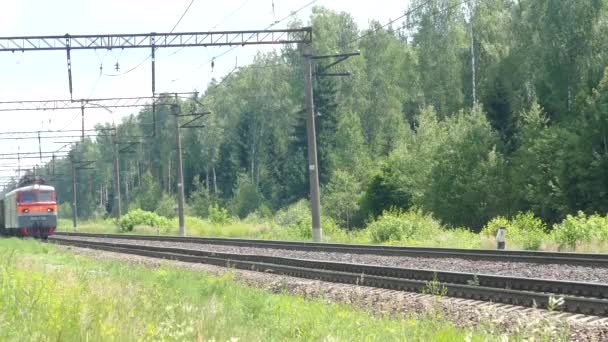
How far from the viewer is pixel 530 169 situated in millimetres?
39562

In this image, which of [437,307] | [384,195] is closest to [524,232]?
[437,307]

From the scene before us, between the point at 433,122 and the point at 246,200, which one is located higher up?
the point at 433,122

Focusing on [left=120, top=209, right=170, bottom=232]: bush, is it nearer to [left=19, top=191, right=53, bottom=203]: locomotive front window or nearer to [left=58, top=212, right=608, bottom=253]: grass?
[left=58, top=212, right=608, bottom=253]: grass

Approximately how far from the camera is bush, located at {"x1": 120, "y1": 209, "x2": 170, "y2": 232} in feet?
206

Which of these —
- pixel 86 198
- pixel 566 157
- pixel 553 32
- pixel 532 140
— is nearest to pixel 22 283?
pixel 566 157

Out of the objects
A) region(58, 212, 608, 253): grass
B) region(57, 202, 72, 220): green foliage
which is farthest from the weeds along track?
region(57, 202, 72, 220): green foliage

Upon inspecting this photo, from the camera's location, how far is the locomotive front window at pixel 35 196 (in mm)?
46906

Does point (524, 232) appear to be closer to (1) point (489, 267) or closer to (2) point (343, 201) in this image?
(1) point (489, 267)

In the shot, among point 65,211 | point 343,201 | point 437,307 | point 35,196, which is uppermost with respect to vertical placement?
point 35,196

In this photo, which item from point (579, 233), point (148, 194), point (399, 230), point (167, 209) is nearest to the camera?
point (579, 233)

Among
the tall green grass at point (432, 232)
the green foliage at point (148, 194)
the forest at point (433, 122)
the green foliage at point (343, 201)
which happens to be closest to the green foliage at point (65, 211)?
the green foliage at point (148, 194)

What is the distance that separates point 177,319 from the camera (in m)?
8.20

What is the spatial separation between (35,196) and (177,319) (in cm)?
4162

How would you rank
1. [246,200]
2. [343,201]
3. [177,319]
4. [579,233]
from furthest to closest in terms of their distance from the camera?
[246,200] → [343,201] → [579,233] → [177,319]
